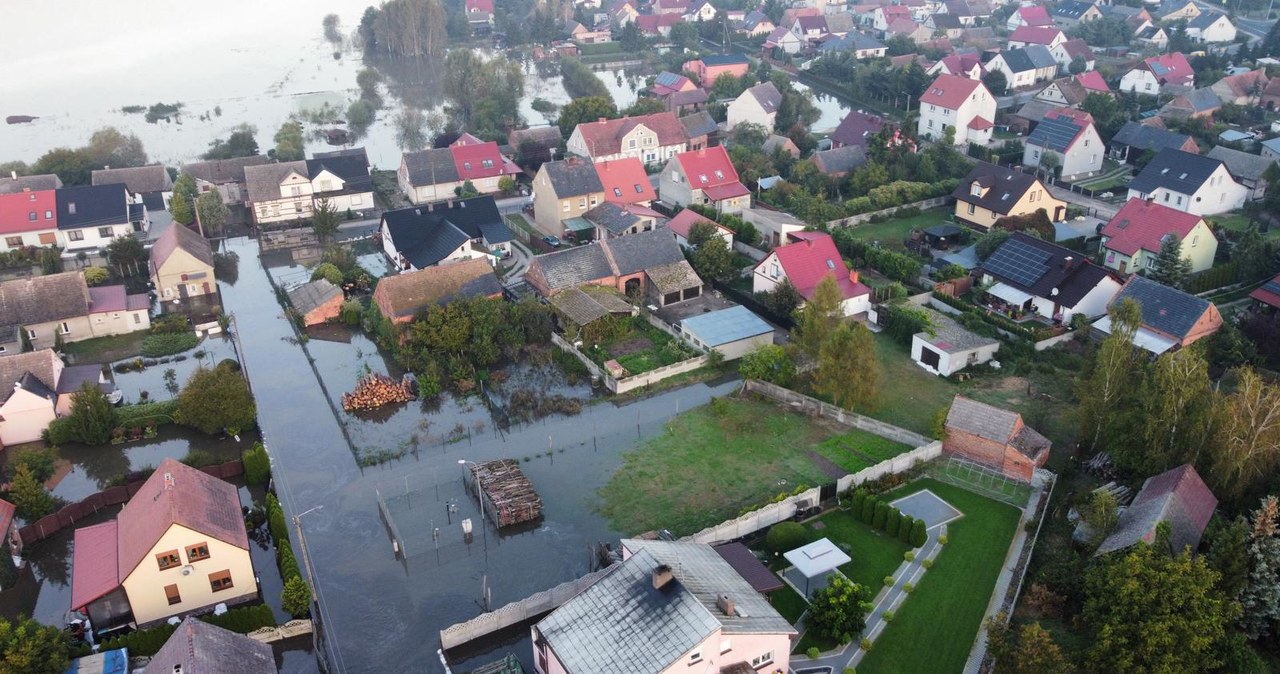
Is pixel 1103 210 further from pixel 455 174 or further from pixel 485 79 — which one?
pixel 485 79

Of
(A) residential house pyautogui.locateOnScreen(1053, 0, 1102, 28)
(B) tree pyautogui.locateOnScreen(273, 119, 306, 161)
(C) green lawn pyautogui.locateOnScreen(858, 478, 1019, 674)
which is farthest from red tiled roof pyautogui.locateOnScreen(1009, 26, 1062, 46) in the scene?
(C) green lawn pyautogui.locateOnScreen(858, 478, 1019, 674)

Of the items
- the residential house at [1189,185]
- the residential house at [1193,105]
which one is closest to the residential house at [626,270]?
the residential house at [1189,185]

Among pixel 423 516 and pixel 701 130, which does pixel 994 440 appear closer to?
pixel 423 516

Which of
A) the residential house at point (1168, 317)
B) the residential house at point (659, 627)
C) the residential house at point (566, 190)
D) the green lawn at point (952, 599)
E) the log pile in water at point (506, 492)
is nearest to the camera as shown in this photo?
the residential house at point (659, 627)

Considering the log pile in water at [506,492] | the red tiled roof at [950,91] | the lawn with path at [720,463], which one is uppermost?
the red tiled roof at [950,91]

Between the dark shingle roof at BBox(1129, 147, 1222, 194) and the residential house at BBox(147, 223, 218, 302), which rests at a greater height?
the dark shingle roof at BBox(1129, 147, 1222, 194)

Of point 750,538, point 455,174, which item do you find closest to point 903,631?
point 750,538

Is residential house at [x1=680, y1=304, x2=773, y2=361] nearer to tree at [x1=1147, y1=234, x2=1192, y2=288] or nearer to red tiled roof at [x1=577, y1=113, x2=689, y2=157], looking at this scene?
tree at [x1=1147, y1=234, x2=1192, y2=288]

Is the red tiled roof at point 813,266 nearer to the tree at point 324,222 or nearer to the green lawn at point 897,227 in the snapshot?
the green lawn at point 897,227

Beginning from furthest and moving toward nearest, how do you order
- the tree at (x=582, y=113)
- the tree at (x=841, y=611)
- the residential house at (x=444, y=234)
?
the tree at (x=582, y=113), the residential house at (x=444, y=234), the tree at (x=841, y=611)
